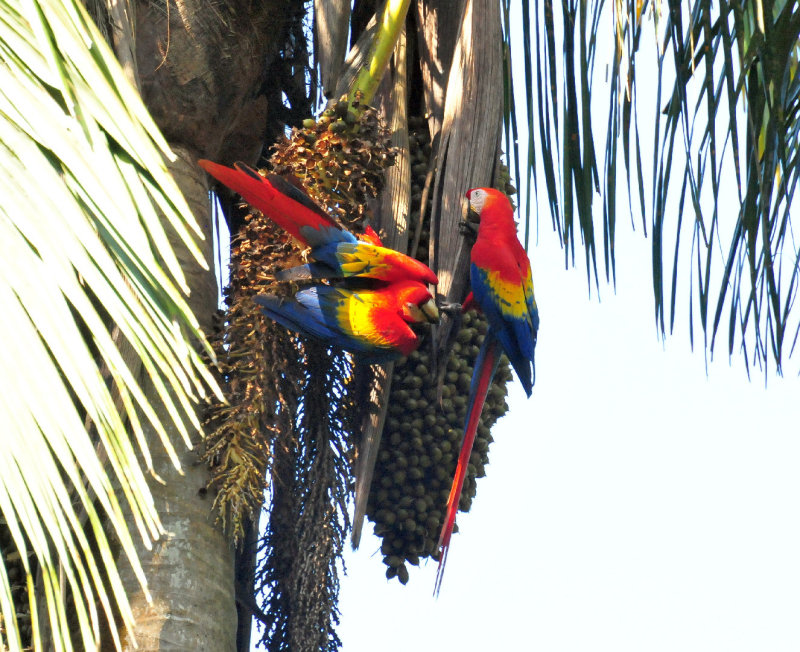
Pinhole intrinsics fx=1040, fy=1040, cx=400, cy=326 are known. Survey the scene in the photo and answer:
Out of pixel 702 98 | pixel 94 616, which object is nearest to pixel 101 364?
pixel 94 616

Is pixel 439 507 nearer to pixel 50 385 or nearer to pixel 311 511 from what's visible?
pixel 311 511

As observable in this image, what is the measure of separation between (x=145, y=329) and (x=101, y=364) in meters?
0.98

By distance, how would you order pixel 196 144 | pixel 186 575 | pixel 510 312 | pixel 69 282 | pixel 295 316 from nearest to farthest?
pixel 69 282 → pixel 186 575 → pixel 295 316 → pixel 510 312 → pixel 196 144

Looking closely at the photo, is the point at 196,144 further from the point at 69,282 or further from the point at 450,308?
the point at 69,282

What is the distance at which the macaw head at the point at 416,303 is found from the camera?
2.33 metres

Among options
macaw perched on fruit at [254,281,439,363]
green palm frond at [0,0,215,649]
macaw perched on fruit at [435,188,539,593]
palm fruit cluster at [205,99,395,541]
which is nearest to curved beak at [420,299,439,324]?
macaw perched on fruit at [254,281,439,363]

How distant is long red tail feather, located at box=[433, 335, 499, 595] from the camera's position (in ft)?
8.01

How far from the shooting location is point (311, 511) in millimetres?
2340

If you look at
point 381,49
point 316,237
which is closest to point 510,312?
point 316,237

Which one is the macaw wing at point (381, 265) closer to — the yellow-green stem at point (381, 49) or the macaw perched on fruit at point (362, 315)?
the macaw perched on fruit at point (362, 315)

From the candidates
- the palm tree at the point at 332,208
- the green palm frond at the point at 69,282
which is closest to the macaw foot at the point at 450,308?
the palm tree at the point at 332,208

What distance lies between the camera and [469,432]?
2453 millimetres

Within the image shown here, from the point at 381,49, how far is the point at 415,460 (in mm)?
1016

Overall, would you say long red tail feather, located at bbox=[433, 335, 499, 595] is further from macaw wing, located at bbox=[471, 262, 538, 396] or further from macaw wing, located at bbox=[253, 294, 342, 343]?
macaw wing, located at bbox=[253, 294, 342, 343]
